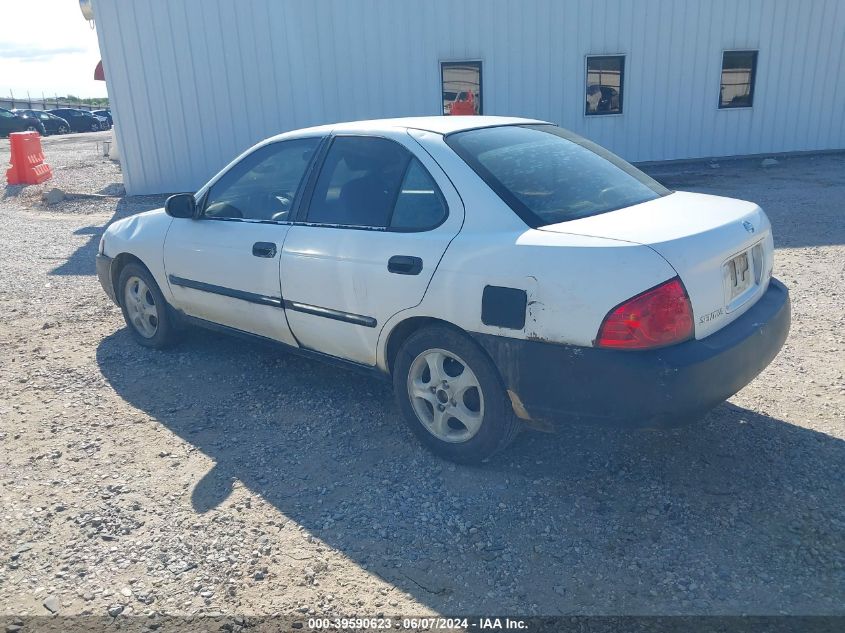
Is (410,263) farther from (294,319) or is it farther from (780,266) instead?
(780,266)

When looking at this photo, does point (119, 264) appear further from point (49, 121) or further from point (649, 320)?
point (49, 121)

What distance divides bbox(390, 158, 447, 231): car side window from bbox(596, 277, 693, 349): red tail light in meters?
1.02

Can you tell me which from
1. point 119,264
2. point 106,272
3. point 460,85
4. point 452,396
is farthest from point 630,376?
point 460,85

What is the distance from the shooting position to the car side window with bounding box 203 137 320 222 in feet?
13.8

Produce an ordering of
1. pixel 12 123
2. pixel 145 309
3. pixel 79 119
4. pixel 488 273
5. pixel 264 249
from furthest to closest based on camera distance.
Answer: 1. pixel 79 119
2. pixel 12 123
3. pixel 145 309
4. pixel 264 249
5. pixel 488 273

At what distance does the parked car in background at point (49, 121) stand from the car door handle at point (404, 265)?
37.0 metres

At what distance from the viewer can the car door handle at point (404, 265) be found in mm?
3365

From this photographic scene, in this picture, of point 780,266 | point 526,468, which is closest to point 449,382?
point 526,468

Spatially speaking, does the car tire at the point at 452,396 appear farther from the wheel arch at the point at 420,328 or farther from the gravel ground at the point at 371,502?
the gravel ground at the point at 371,502

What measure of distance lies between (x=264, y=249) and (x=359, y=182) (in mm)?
735

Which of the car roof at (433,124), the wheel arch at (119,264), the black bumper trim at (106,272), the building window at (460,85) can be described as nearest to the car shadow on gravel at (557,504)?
the wheel arch at (119,264)

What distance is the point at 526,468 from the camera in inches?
136

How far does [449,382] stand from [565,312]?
788 mm

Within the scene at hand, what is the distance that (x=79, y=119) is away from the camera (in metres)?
37.2
